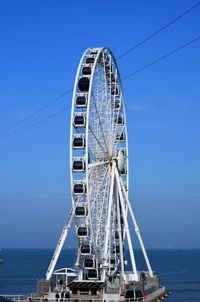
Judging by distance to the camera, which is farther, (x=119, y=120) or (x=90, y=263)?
(x=119, y=120)

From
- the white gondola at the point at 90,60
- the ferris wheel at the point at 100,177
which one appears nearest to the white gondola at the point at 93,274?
the ferris wheel at the point at 100,177

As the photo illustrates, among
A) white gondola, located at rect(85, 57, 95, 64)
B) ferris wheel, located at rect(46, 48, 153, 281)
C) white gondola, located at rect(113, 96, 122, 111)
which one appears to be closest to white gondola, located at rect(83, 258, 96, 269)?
ferris wheel, located at rect(46, 48, 153, 281)

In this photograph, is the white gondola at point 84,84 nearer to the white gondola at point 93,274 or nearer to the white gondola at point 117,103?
the white gondola at point 117,103

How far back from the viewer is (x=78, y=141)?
197 ft

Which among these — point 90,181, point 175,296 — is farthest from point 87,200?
point 175,296

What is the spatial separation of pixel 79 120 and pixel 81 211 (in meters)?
8.43

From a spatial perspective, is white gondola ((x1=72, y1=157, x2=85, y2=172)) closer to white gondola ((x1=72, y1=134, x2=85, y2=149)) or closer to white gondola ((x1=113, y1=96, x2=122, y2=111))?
white gondola ((x1=72, y1=134, x2=85, y2=149))

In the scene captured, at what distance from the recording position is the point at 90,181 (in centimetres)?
6175

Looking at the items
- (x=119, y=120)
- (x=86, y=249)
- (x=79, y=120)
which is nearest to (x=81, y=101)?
(x=79, y=120)

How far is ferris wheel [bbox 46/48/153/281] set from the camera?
195 ft

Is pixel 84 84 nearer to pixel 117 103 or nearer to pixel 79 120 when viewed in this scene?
pixel 79 120

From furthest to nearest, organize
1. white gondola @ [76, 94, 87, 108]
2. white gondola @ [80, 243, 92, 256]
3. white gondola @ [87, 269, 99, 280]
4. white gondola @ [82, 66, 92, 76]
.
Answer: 1. white gondola @ [82, 66, 92, 76]
2. white gondola @ [87, 269, 99, 280]
3. white gondola @ [76, 94, 87, 108]
4. white gondola @ [80, 243, 92, 256]

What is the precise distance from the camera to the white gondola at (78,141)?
5984 cm

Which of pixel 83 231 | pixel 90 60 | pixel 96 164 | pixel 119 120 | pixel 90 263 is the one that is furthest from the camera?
pixel 119 120
